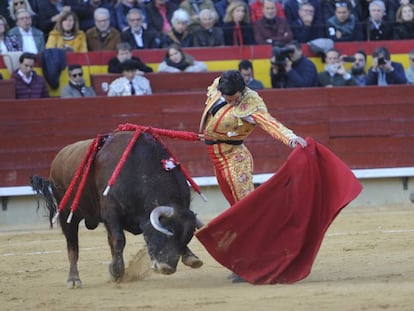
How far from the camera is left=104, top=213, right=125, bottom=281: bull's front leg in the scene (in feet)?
21.5

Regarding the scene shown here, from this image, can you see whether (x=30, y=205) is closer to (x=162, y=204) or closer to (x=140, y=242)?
(x=140, y=242)

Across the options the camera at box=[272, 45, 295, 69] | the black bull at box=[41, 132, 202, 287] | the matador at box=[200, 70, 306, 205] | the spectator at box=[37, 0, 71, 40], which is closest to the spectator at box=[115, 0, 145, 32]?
the spectator at box=[37, 0, 71, 40]

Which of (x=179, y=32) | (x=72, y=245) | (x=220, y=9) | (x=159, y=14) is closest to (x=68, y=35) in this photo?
(x=159, y=14)

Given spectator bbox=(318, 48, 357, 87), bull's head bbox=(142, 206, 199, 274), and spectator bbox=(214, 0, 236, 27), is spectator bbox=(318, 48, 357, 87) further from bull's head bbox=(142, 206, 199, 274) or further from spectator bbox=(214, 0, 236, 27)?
bull's head bbox=(142, 206, 199, 274)

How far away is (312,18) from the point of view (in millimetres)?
11820

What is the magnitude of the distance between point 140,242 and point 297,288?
3184 millimetres

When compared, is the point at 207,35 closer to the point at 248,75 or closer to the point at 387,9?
the point at 248,75

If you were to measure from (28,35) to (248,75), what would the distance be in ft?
6.86

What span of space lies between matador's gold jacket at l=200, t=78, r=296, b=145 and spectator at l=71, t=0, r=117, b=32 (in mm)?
4445

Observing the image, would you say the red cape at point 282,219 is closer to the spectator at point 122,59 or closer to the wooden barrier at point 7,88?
the spectator at point 122,59

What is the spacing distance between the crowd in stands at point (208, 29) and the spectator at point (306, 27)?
10 mm

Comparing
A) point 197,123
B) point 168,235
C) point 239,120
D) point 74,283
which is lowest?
point 197,123

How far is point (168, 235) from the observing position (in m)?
6.29

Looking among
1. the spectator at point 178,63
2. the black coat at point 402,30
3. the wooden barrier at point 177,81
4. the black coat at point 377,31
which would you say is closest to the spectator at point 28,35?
the wooden barrier at point 177,81
